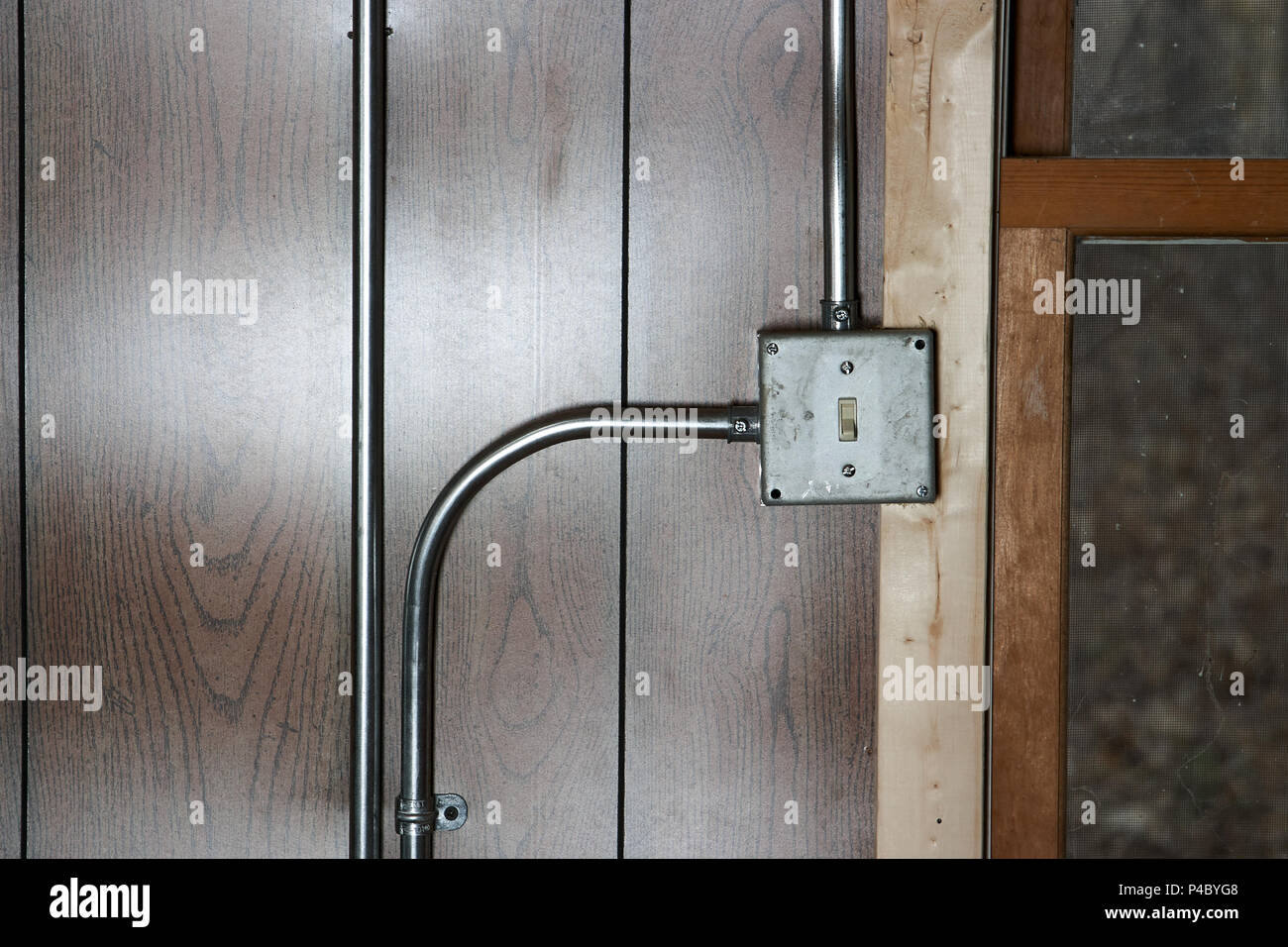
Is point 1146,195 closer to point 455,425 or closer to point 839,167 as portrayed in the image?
point 839,167

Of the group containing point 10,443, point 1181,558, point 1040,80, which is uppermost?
point 1040,80

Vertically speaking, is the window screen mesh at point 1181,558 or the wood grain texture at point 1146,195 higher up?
the wood grain texture at point 1146,195

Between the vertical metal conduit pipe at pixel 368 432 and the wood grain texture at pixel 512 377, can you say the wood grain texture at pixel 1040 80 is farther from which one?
the vertical metal conduit pipe at pixel 368 432

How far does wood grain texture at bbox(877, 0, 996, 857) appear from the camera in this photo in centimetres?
88

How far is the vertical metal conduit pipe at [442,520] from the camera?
876mm

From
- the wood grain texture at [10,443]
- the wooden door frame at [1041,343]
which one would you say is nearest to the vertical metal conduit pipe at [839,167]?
the wooden door frame at [1041,343]

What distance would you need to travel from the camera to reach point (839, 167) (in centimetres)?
86

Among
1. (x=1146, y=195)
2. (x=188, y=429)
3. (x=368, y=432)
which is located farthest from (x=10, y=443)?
(x=1146, y=195)

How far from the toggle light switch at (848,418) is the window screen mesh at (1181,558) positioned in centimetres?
21

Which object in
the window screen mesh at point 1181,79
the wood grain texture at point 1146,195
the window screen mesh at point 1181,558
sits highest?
the window screen mesh at point 1181,79

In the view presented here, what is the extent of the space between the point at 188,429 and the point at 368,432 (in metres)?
0.18

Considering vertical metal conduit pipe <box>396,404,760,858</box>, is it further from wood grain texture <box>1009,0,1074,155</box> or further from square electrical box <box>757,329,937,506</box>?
wood grain texture <box>1009,0,1074,155</box>
